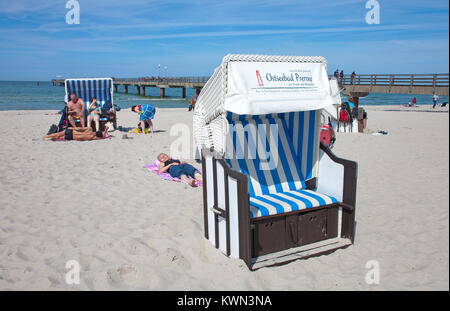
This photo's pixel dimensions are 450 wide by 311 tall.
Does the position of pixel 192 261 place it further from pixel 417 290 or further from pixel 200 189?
pixel 200 189

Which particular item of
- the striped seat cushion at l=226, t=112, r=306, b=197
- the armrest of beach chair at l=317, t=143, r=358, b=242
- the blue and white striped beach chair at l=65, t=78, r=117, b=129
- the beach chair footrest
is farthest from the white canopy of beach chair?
the blue and white striped beach chair at l=65, t=78, r=117, b=129

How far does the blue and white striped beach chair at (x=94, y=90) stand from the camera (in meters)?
11.9

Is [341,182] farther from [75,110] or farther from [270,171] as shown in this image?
[75,110]

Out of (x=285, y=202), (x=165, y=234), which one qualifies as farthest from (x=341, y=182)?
(x=165, y=234)

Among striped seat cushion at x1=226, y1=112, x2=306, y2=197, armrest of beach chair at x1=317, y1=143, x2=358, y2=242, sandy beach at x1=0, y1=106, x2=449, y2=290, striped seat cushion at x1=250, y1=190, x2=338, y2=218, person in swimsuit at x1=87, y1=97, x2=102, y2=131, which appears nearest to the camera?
sandy beach at x1=0, y1=106, x2=449, y2=290

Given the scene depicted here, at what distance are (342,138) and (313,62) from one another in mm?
7525

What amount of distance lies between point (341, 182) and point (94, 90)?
422 inches

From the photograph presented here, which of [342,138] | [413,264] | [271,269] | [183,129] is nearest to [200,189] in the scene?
[271,269]

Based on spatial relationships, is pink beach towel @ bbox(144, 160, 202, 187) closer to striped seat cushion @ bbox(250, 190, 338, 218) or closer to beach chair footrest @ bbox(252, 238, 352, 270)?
striped seat cushion @ bbox(250, 190, 338, 218)

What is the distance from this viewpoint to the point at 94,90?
40.3ft

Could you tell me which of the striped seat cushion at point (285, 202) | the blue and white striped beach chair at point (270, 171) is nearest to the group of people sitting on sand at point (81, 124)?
the blue and white striped beach chair at point (270, 171)

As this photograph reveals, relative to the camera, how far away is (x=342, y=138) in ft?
34.7

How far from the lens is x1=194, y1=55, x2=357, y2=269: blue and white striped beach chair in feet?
10.2

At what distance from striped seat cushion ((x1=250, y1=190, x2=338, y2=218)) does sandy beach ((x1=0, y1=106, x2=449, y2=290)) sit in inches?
19.2
